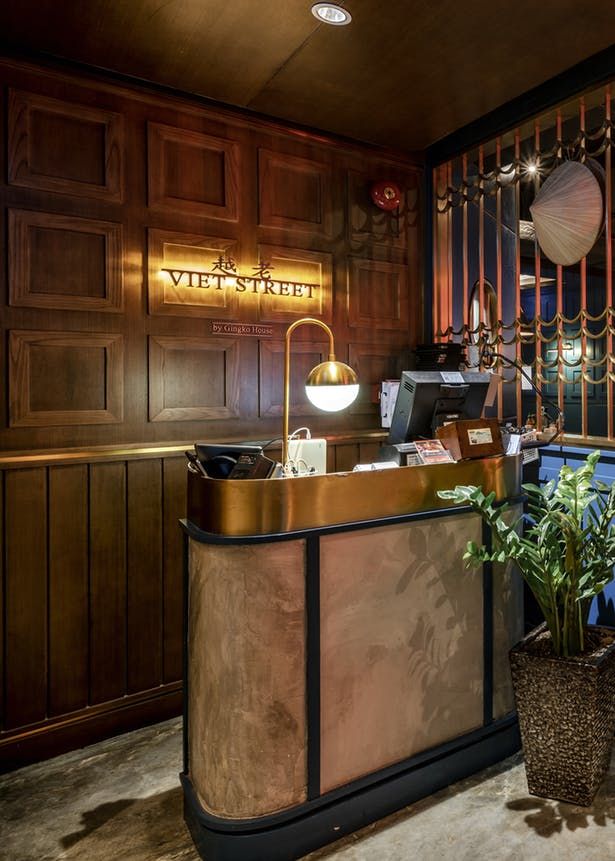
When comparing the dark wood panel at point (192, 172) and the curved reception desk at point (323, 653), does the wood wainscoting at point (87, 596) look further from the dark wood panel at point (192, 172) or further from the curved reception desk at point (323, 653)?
the dark wood panel at point (192, 172)

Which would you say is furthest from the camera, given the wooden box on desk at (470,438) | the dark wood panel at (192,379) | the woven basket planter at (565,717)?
the dark wood panel at (192,379)

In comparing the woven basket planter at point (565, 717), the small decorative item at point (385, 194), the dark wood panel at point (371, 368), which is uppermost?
the small decorative item at point (385, 194)

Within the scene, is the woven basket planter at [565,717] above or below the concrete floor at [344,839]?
above

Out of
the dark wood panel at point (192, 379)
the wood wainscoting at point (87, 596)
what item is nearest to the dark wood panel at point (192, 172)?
the dark wood panel at point (192, 379)

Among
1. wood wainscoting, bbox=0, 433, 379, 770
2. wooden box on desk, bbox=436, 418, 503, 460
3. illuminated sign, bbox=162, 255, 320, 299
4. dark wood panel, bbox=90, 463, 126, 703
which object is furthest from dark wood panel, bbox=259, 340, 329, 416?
wooden box on desk, bbox=436, 418, 503, 460

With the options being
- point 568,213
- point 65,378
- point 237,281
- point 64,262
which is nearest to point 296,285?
point 237,281

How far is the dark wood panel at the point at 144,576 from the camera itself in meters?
2.83

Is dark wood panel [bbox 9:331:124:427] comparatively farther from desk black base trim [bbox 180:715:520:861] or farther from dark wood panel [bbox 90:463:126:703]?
desk black base trim [bbox 180:715:520:861]

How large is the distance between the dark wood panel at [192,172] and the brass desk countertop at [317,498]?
1616 millimetres

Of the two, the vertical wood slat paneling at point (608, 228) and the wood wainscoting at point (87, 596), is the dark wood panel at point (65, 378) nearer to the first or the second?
the wood wainscoting at point (87, 596)

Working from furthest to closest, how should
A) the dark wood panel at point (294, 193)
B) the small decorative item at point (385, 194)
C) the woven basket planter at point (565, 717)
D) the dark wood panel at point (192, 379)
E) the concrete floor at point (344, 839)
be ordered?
the small decorative item at point (385, 194)
the dark wood panel at point (294, 193)
the dark wood panel at point (192, 379)
the woven basket planter at point (565, 717)
the concrete floor at point (344, 839)

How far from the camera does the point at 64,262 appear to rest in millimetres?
2684

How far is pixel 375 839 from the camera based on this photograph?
6.49ft

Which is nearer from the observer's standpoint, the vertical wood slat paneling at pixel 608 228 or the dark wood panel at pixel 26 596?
the dark wood panel at pixel 26 596
